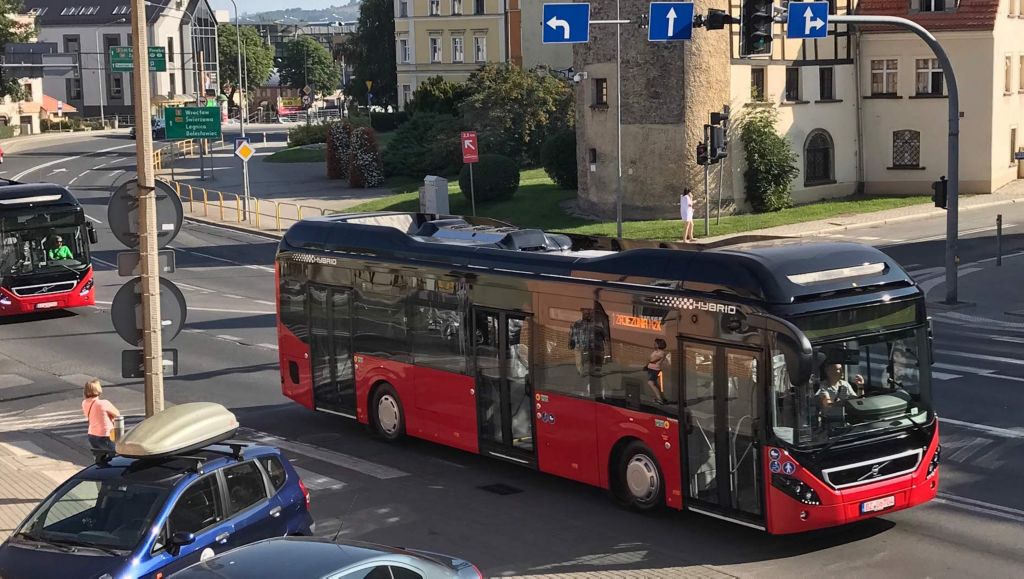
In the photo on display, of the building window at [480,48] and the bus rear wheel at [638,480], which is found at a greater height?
the building window at [480,48]

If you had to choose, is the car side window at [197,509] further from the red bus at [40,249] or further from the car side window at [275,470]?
the red bus at [40,249]

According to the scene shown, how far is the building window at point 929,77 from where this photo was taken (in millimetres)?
48353

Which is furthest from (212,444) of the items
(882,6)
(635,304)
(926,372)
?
(882,6)

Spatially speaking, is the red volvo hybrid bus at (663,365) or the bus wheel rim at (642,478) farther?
the bus wheel rim at (642,478)

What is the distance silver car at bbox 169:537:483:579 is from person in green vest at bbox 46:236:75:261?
22.2 metres

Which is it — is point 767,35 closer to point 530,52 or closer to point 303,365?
point 303,365

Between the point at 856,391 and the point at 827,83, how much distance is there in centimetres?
3819

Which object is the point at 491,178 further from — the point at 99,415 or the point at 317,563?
the point at 317,563

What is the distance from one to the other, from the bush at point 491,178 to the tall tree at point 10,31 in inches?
2152

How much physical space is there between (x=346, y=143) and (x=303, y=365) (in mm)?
44957

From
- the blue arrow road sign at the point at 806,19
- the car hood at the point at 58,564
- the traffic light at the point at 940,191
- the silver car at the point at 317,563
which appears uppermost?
the blue arrow road sign at the point at 806,19

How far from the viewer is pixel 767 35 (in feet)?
70.3

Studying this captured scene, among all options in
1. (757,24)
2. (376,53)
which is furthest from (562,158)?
(376,53)

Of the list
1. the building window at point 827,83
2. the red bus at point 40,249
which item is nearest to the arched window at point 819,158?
the building window at point 827,83
